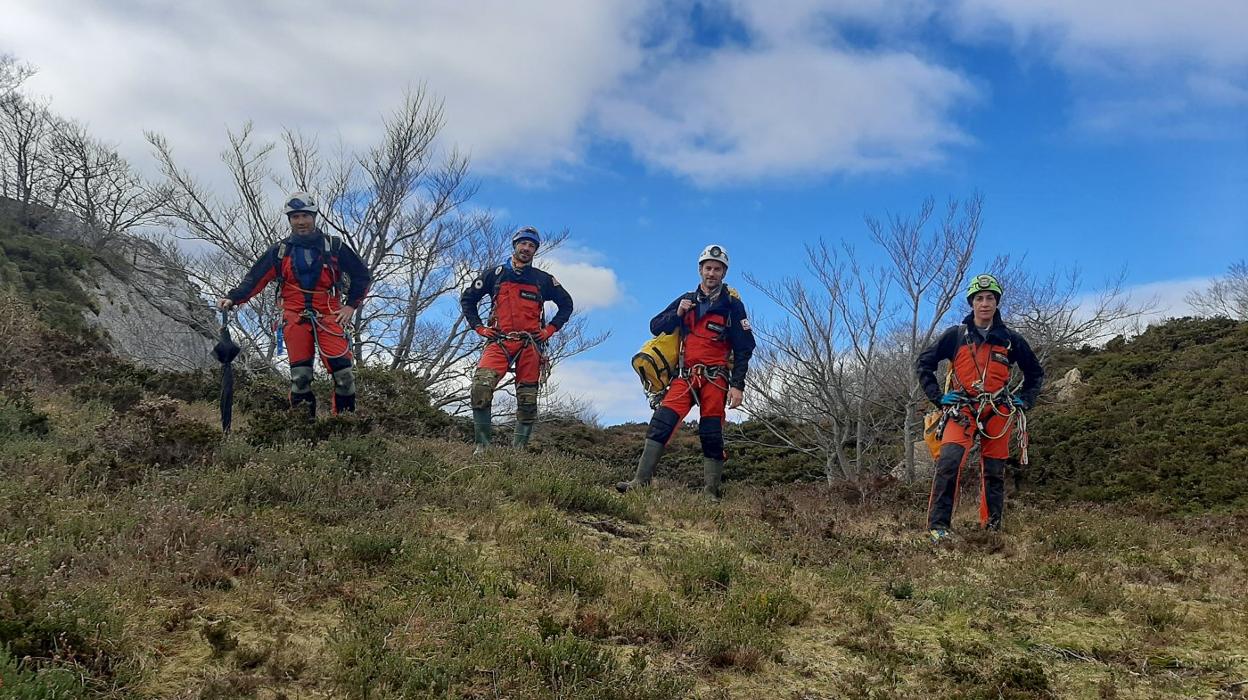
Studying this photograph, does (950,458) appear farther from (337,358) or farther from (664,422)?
(337,358)

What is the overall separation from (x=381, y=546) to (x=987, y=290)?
17.9 ft

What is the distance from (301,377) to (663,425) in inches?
154

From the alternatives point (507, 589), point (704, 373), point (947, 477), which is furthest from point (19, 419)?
point (947, 477)

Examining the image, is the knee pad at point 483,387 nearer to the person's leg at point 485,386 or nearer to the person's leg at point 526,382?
the person's leg at point 485,386

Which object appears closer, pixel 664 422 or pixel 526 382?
pixel 664 422

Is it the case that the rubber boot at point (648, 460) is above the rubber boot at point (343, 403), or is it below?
below

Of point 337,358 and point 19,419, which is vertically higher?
point 337,358

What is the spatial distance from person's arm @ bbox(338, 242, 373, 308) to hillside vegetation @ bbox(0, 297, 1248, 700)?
1.70m

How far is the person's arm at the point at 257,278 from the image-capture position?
24.5ft

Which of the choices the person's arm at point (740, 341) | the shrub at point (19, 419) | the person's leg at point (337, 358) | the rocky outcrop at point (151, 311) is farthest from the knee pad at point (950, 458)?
the rocky outcrop at point (151, 311)

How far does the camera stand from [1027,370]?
694 centimetres

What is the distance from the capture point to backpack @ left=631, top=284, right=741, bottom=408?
780 centimetres

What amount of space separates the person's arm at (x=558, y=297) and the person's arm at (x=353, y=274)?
2012mm

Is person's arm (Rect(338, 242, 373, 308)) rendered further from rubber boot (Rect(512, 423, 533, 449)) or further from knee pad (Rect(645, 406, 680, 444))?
knee pad (Rect(645, 406, 680, 444))
